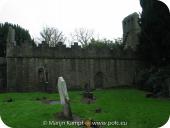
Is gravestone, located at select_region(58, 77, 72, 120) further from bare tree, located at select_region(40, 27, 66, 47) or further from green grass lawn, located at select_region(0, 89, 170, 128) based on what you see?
bare tree, located at select_region(40, 27, 66, 47)

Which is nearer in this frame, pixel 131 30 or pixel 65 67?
pixel 65 67

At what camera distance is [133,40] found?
3450 centimetres

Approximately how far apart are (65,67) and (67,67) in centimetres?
18

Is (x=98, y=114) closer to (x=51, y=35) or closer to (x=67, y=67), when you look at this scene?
(x=67, y=67)

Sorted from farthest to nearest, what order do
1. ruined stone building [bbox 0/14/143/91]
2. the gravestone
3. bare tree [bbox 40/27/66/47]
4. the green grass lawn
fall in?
bare tree [bbox 40/27/66/47] → ruined stone building [bbox 0/14/143/91] → the gravestone → the green grass lawn

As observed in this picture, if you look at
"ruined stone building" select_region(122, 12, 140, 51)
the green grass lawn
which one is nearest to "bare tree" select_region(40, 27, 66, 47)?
"ruined stone building" select_region(122, 12, 140, 51)

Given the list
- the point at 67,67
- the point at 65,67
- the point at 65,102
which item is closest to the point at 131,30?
the point at 67,67

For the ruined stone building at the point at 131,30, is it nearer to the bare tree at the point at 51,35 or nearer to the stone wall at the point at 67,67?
the stone wall at the point at 67,67

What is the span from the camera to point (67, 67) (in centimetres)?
3012

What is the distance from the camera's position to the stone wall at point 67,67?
2889 centimetres

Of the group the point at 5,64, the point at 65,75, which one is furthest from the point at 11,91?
the point at 65,75

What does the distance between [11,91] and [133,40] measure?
43.5 feet

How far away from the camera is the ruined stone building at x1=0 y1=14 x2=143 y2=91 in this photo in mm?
28875

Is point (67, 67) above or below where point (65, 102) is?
above
